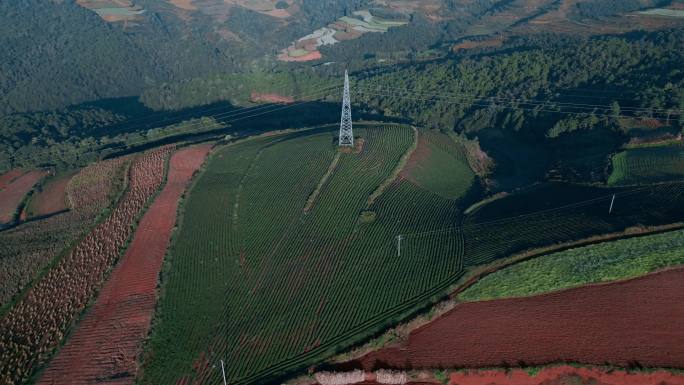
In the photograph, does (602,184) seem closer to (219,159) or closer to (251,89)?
(219,159)

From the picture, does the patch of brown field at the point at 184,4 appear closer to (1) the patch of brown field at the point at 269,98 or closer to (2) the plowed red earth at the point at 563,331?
(1) the patch of brown field at the point at 269,98

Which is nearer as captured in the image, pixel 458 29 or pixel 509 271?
pixel 509 271

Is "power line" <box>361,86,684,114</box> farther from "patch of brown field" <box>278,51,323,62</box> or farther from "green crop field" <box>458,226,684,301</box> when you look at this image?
"patch of brown field" <box>278,51,323,62</box>

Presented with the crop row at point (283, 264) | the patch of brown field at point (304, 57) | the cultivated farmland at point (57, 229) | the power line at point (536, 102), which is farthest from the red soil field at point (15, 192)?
the patch of brown field at point (304, 57)

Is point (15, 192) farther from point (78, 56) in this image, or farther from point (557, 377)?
point (78, 56)

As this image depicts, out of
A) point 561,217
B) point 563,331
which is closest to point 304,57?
point 561,217

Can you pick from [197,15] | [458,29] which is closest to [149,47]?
[197,15]
